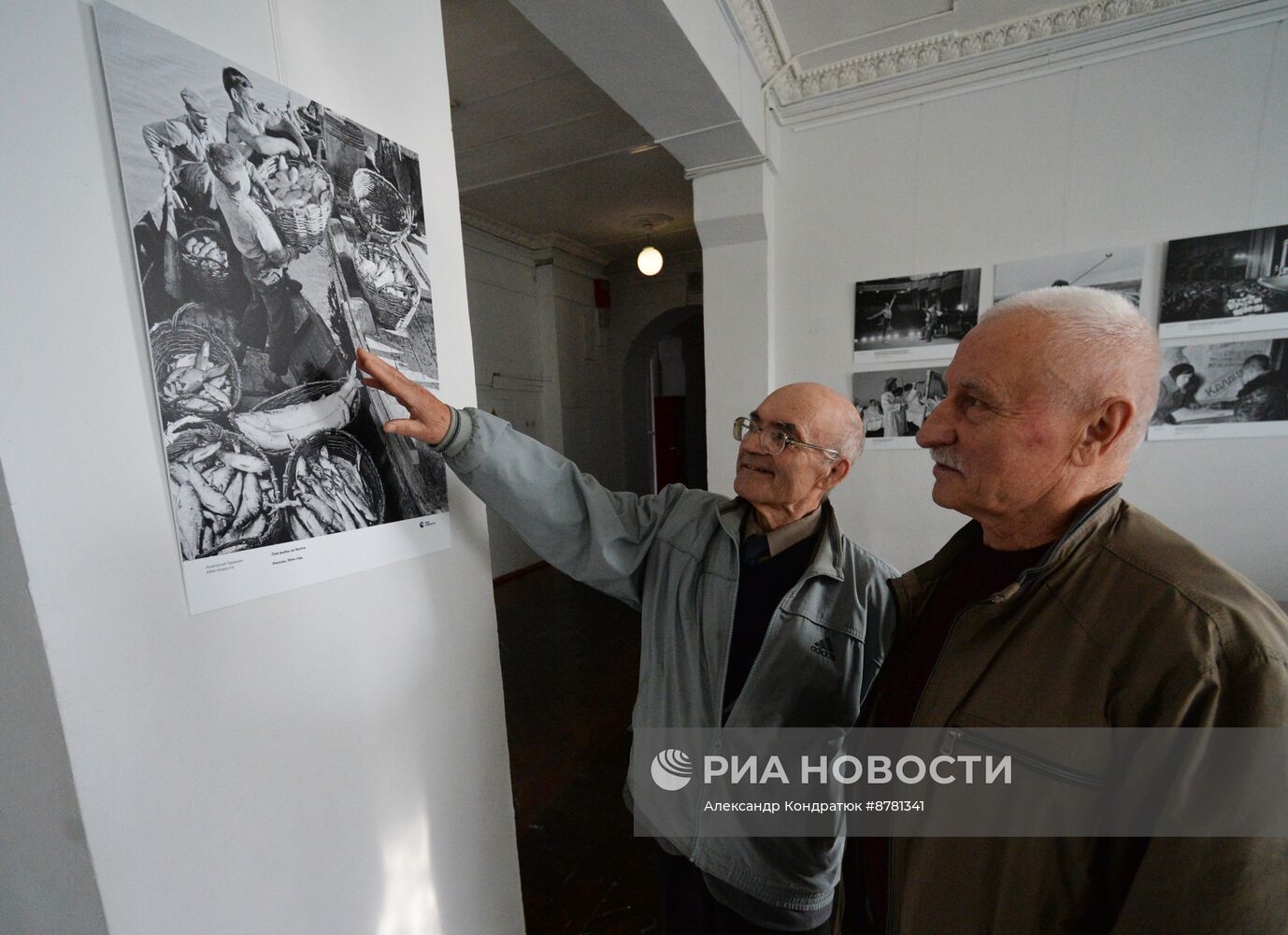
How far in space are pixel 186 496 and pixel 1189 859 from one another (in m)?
1.19

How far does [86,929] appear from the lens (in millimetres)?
597

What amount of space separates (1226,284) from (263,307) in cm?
323

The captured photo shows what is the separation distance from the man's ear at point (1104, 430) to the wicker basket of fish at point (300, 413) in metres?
1.07

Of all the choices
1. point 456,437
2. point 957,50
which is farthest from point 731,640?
point 957,50

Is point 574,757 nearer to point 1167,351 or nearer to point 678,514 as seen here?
point 678,514

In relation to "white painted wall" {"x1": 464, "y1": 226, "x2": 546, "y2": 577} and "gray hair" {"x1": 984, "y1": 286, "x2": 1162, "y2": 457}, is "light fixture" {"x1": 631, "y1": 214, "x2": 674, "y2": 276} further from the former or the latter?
"gray hair" {"x1": 984, "y1": 286, "x2": 1162, "y2": 457}

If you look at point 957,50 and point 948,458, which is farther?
point 957,50

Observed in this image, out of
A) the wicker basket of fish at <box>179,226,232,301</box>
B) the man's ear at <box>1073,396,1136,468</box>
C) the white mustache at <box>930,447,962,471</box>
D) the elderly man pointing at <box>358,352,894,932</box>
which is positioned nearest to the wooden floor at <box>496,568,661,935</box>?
the elderly man pointing at <box>358,352,894,932</box>

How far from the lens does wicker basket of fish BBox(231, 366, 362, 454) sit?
708 mm

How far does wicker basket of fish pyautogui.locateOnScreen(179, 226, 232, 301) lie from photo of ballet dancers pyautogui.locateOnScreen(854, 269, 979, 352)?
2.56 metres

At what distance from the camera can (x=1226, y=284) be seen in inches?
82.9

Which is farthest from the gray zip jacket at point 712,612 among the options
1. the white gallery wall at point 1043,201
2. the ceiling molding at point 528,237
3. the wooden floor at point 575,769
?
the ceiling molding at point 528,237

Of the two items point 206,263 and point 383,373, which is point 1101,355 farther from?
point 206,263

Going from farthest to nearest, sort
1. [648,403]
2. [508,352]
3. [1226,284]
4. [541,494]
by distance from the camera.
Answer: [648,403], [508,352], [1226,284], [541,494]
